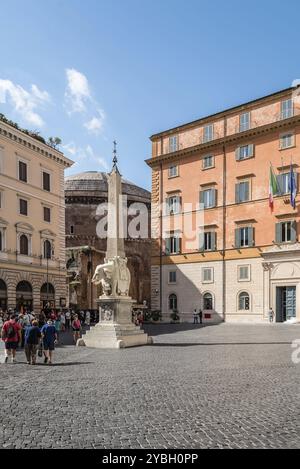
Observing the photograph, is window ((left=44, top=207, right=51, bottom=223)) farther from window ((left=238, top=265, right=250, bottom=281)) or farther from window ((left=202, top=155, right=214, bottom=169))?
window ((left=238, top=265, right=250, bottom=281))

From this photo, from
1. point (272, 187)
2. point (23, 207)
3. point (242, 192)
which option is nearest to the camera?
point (272, 187)

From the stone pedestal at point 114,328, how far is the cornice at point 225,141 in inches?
892

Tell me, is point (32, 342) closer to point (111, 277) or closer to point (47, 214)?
point (111, 277)

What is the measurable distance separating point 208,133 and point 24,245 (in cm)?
1762

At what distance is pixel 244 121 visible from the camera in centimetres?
3959

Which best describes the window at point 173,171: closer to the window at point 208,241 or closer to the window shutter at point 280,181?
the window at point 208,241

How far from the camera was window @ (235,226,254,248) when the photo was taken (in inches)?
1507

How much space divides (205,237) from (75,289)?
13496 mm

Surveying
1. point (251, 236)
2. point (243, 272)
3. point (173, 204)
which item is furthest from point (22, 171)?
point (243, 272)

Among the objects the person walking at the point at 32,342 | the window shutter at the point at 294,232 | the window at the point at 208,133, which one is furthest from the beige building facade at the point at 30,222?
the person walking at the point at 32,342

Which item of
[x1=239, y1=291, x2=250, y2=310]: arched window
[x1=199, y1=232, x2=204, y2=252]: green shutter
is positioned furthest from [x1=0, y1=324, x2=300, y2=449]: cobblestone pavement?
[x1=199, y1=232, x2=204, y2=252]: green shutter

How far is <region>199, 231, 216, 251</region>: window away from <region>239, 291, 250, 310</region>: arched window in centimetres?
451

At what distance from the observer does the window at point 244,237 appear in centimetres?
3828
